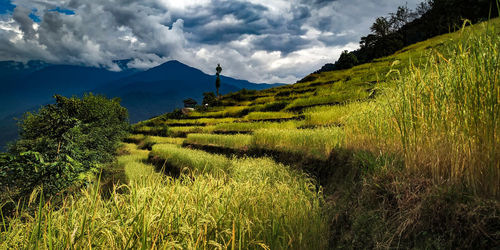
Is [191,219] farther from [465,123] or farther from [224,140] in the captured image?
[224,140]

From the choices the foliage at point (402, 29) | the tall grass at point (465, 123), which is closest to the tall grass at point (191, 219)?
the tall grass at point (465, 123)

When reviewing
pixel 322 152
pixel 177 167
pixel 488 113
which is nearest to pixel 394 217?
pixel 488 113

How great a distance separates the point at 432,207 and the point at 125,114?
3171 cm

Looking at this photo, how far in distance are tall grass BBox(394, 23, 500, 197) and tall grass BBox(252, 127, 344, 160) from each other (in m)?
2.54

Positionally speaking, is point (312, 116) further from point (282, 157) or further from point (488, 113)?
point (488, 113)

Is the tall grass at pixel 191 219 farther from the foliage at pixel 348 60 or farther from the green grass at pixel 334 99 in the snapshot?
the foliage at pixel 348 60

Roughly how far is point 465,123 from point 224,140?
10.9m

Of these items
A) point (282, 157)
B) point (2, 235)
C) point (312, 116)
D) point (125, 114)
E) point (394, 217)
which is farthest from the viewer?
point (125, 114)

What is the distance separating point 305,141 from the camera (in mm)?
7355

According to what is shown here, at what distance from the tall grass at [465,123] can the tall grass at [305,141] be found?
2.54 meters

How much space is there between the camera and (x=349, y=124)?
564cm

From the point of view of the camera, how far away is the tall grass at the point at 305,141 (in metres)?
6.07

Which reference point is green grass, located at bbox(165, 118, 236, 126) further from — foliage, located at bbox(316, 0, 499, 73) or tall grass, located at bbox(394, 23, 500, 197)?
foliage, located at bbox(316, 0, 499, 73)

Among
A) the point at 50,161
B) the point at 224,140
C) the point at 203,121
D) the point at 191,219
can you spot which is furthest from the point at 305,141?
the point at 203,121
